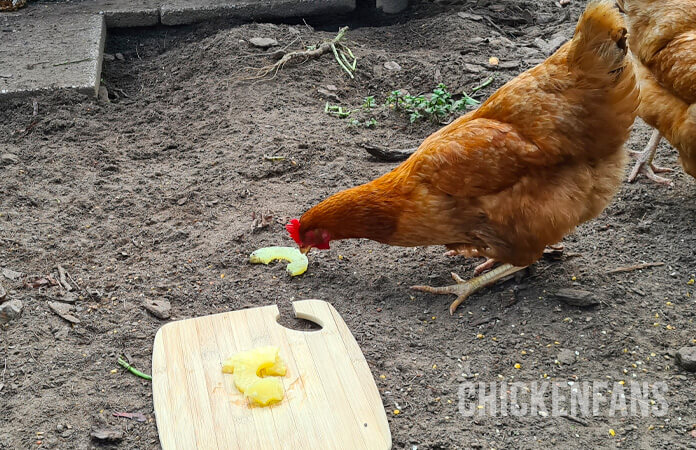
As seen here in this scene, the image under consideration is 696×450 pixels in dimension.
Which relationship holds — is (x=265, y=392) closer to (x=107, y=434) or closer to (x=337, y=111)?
(x=107, y=434)

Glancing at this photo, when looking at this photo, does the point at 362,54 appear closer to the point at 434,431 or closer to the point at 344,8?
the point at 344,8

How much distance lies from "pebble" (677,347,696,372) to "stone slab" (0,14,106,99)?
15.1 ft

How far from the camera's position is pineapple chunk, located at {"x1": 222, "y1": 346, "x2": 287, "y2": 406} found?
263cm

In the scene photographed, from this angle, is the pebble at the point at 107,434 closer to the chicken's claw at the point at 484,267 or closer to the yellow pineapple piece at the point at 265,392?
the yellow pineapple piece at the point at 265,392

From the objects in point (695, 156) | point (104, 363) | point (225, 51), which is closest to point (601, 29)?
point (695, 156)

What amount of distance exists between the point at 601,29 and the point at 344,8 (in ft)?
14.6

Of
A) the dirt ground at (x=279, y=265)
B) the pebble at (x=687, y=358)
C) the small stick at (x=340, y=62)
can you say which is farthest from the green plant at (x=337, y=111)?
the pebble at (x=687, y=358)

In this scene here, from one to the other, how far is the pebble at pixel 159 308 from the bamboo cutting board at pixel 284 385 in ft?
0.70

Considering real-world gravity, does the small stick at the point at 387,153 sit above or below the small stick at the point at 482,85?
below

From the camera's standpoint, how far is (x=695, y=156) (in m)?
3.61

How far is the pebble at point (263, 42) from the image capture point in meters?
5.79

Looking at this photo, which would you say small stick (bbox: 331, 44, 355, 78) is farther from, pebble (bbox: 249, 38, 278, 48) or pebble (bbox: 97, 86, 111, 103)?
pebble (bbox: 97, 86, 111, 103)

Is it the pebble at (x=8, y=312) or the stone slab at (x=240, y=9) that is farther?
the stone slab at (x=240, y=9)

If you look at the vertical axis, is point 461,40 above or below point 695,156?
below
